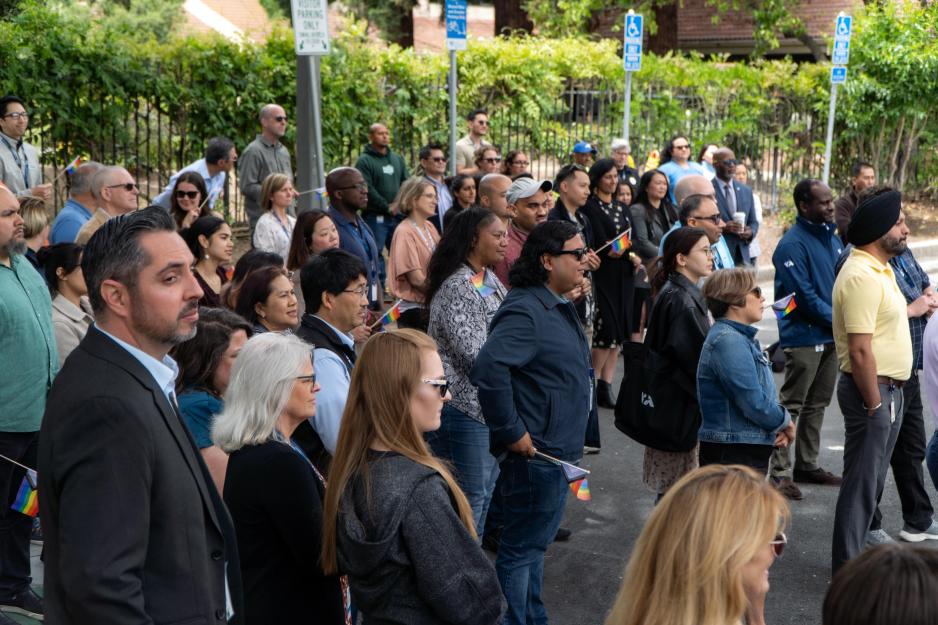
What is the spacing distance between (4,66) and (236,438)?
8533 mm

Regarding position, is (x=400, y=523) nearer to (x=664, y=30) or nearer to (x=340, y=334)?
(x=340, y=334)

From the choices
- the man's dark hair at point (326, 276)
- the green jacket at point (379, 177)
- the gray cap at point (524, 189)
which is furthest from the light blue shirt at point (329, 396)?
the green jacket at point (379, 177)

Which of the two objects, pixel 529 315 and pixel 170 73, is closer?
pixel 529 315

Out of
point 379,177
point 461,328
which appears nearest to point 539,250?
point 461,328

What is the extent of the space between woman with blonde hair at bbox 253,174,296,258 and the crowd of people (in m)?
0.02

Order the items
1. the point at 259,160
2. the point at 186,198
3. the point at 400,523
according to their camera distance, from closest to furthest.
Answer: the point at 400,523 → the point at 186,198 → the point at 259,160

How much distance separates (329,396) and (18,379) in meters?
1.73

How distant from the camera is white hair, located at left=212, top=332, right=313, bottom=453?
3.25 metres

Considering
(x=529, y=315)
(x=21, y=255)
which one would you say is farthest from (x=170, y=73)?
(x=529, y=315)

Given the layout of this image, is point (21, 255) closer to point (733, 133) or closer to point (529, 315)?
point (529, 315)

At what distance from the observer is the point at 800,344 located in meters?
6.99

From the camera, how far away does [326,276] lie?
15.1 feet

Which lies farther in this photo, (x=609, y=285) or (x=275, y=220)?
(x=609, y=285)

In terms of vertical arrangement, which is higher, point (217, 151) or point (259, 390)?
point (217, 151)
